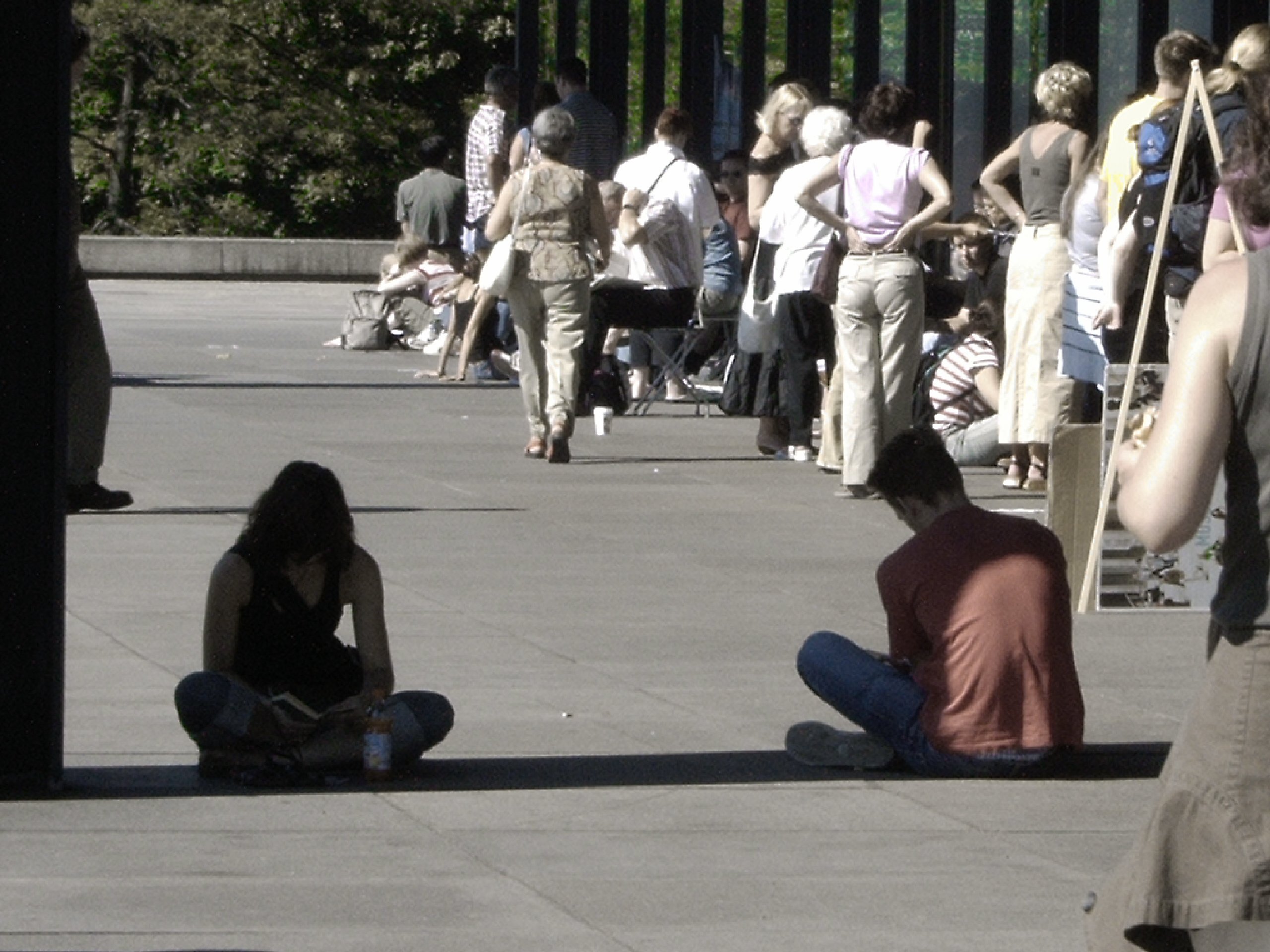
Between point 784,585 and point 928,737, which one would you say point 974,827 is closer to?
point 928,737

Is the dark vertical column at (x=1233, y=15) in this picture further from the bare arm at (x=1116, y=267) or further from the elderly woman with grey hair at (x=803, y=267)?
the bare arm at (x=1116, y=267)

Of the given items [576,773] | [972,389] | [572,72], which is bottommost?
[576,773]

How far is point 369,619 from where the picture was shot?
661 centimetres

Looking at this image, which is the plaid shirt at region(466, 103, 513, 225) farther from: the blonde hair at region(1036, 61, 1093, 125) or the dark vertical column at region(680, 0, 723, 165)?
the blonde hair at region(1036, 61, 1093, 125)

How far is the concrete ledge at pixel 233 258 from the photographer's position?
34469 mm

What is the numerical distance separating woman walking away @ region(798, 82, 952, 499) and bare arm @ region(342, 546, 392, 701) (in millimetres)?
5667

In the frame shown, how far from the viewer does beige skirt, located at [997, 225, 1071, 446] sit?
476 inches

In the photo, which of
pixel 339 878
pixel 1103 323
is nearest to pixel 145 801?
pixel 339 878

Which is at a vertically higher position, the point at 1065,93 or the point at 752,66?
the point at 752,66

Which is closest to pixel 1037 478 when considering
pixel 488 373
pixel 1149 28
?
pixel 1149 28

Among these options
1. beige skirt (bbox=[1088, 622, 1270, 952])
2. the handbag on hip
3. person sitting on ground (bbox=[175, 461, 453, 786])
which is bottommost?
person sitting on ground (bbox=[175, 461, 453, 786])

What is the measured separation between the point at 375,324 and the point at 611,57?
286 cm

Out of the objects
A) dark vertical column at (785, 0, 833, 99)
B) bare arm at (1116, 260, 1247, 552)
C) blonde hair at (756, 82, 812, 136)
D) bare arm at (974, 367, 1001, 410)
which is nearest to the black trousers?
bare arm at (974, 367, 1001, 410)

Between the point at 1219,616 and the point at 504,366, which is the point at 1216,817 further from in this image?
the point at 504,366
